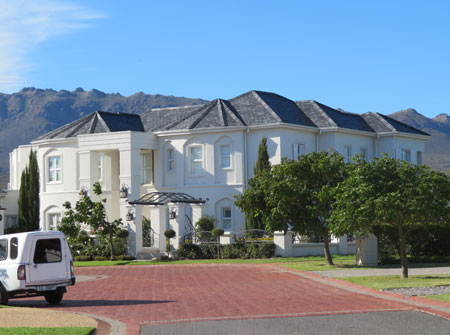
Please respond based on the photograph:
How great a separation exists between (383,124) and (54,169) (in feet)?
73.7

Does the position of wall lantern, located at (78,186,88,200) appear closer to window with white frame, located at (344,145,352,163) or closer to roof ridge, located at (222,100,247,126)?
roof ridge, located at (222,100,247,126)

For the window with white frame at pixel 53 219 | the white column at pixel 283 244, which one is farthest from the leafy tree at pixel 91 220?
the white column at pixel 283 244

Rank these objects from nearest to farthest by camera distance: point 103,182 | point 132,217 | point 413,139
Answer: point 132,217 → point 103,182 → point 413,139

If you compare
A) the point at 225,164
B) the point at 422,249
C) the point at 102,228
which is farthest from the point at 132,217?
the point at 422,249

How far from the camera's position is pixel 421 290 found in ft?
65.6

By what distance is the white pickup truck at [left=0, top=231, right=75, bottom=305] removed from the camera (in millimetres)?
19438

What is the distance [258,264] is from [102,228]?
444 inches

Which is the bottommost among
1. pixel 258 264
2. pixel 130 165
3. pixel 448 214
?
pixel 258 264

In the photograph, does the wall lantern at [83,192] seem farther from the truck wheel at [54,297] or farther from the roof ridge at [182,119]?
the truck wheel at [54,297]

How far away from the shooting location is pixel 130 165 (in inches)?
1790

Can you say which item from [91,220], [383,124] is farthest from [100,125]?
[383,124]

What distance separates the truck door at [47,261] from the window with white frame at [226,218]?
26.2 meters

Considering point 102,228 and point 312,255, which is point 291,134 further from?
point 102,228

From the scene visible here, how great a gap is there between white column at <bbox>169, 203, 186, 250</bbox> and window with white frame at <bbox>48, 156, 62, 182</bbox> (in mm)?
11731
